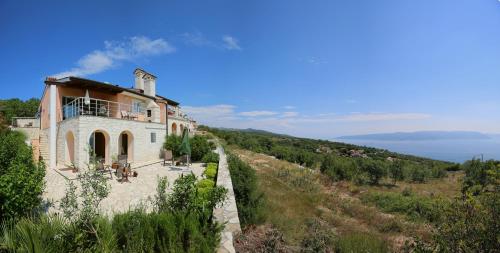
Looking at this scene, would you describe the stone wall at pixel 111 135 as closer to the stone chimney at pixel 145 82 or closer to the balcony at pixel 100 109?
the balcony at pixel 100 109

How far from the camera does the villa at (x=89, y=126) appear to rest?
569 inches

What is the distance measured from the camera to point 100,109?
17906 millimetres

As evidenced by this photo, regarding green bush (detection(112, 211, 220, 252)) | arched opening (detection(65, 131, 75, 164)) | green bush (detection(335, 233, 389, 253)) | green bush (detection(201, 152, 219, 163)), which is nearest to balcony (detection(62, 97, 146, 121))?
arched opening (detection(65, 131, 75, 164))

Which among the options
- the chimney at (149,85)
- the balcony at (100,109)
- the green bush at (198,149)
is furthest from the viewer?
the chimney at (149,85)

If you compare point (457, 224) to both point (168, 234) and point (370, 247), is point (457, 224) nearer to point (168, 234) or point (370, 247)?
point (370, 247)

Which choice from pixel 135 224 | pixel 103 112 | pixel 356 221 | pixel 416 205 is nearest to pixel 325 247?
pixel 135 224

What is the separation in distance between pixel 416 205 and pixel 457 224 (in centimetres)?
1125

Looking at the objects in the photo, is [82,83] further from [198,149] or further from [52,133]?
[198,149]

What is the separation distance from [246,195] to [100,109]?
15216 millimetres

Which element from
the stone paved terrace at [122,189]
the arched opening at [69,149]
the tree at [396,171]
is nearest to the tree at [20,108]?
the arched opening at [69,149]

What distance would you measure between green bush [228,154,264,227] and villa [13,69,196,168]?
10015 mm

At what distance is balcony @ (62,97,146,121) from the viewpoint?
15.6m

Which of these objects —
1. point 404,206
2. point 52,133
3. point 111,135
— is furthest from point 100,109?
point 404,206

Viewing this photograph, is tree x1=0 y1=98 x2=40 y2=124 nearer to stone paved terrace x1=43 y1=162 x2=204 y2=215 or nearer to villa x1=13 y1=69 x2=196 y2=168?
villa x1=13 y1=69 x2=196 y2=168
